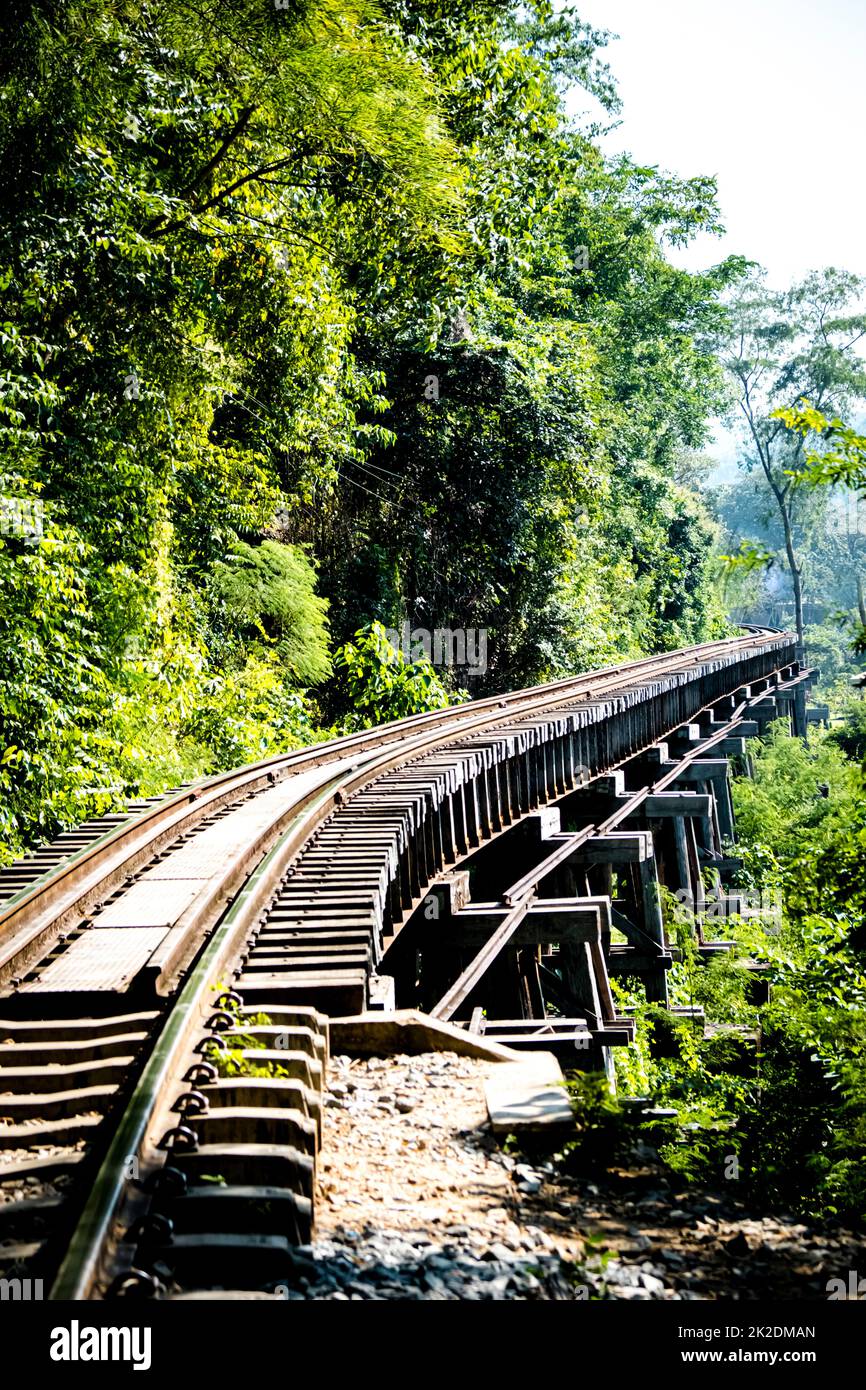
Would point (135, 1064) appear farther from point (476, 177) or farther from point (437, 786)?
point (476, 177)

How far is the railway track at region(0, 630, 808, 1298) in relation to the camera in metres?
2.70

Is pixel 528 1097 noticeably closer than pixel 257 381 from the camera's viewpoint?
Yes

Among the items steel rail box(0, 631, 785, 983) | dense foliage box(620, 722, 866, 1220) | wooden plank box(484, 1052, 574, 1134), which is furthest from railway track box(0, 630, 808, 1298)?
dense foliage box(620, 722, 866, 1220)

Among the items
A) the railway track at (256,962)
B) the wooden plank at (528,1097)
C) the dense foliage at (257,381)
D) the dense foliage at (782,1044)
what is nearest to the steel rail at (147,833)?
the railway track at (256,962)

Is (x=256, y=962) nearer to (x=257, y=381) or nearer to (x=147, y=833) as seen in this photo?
(x=147, y=833)

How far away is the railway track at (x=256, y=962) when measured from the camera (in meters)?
2.70

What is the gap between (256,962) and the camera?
4.57 m

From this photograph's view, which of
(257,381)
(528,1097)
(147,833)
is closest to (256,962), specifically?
(528,1097)

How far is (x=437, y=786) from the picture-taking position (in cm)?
789

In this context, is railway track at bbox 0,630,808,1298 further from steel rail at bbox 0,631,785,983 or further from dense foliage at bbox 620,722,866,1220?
dense foliage at bbox 620,722,866,1220

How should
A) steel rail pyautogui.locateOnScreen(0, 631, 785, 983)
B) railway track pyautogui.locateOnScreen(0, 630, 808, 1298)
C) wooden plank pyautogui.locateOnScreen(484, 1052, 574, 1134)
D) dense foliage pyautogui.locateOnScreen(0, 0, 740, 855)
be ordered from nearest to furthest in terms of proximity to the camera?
railway track pyautogui.locateOnScreen(0, 630, 808, 1298) < wooden plank pyautogui.locateOnScreen(484, 1052, 574, 1134) < steel rail pyautogui.locateOnScreen(0, 631, 785, 983) < dense foliage pyautogui.locateOnScreen(0, 0, 740, 855)

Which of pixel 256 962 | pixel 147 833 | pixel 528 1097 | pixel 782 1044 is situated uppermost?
pixel 147 833
